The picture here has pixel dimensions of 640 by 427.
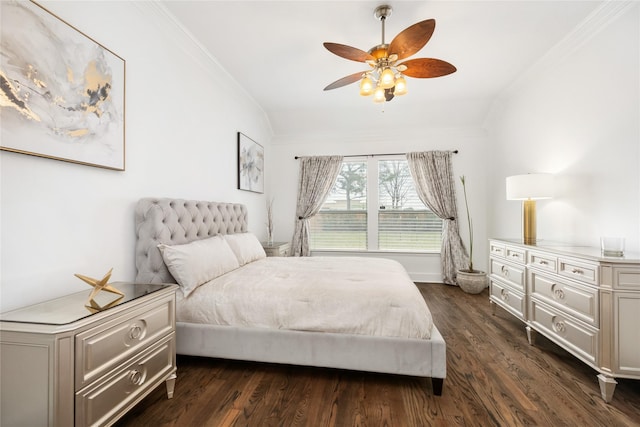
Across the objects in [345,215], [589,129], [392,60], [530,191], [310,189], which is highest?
[392,60]

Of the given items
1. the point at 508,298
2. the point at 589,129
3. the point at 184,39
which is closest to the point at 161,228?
the point at 184,39

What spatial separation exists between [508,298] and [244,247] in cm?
284

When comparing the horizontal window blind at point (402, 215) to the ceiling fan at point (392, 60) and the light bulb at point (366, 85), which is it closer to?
the ceiling fan at point (392, 60)

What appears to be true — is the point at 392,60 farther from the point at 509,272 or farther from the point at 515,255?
the point at 509,272

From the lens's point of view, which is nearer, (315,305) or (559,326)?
(315,305)

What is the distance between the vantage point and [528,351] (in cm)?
229

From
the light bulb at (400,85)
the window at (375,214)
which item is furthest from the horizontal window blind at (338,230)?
the light bulb at (400,85)

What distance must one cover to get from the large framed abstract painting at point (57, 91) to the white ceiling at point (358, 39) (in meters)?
0.94

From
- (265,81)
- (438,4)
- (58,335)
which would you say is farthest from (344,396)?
(265,81)

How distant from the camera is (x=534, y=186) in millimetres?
2611

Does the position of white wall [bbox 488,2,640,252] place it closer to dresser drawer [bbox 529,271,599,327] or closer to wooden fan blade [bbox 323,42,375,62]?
dresser drawer [bbox 529,271,599,327]

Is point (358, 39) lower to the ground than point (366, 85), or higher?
higher

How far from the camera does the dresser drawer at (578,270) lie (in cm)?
175

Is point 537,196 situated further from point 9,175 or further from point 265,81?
point 9,175
